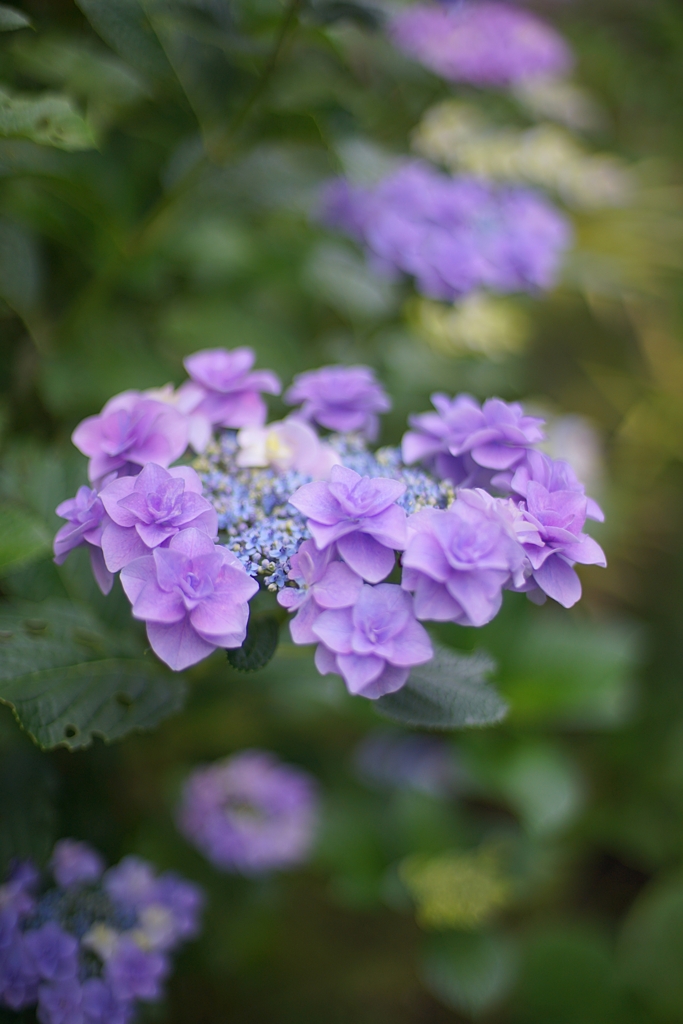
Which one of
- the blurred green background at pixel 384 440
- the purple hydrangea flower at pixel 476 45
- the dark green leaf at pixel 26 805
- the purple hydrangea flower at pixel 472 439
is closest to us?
the purple hydrangea flower at pixel 472 439

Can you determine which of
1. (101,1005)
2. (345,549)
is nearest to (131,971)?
(101,1005)

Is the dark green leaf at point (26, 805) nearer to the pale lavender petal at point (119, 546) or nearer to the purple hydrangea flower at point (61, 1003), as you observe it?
the purple hydrangea flower at point (61, 1003)

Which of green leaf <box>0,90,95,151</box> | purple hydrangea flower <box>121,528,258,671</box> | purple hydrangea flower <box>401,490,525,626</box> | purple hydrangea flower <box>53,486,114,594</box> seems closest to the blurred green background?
green leaf <box>0,90,95,151</box>

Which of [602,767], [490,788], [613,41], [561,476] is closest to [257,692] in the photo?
[490,788]

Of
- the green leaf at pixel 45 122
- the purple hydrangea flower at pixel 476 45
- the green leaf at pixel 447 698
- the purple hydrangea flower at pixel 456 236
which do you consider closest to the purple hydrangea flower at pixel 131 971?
the green leaf at pixel 447 698

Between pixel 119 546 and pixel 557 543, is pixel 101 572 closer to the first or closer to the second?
pixel 119 546

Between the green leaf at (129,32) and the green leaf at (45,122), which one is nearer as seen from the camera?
the green leaf at (45,122)
